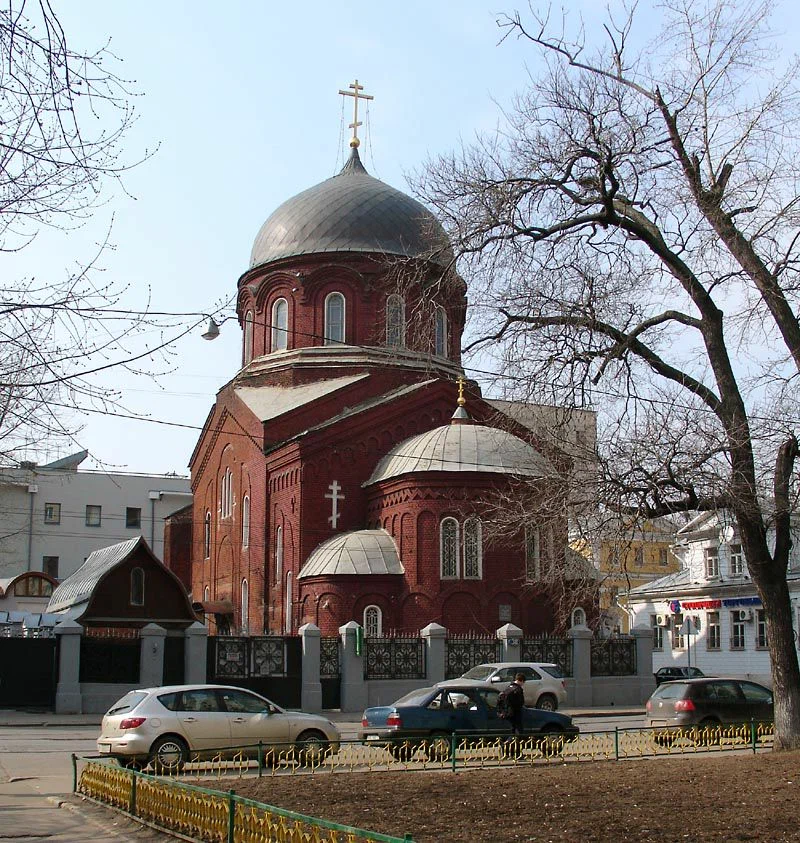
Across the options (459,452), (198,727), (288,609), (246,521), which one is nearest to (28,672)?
(288,609)

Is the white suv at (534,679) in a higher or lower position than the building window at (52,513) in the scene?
lower

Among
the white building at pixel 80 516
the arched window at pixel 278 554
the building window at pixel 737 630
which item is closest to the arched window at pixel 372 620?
the arched window at pixel 278 554

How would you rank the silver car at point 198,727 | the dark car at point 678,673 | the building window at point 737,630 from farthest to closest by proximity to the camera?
the building window at point 737,630, the dark car at point 678,673, the silver car at point 198,727

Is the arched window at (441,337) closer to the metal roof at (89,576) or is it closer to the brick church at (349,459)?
the brick church at (349,459)

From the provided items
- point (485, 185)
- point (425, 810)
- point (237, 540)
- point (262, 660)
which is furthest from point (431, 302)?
point (237, 540)

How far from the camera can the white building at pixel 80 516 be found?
60.2 metres

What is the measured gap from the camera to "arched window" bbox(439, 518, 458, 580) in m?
31.5

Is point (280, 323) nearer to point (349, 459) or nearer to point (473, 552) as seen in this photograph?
point (349, 459)

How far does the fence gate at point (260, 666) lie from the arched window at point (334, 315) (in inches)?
578

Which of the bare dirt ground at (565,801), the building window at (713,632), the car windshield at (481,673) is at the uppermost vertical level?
the building window at (713,632)

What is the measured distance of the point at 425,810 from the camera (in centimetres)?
997

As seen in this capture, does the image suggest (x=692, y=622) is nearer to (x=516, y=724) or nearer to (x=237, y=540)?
(x=237, y=540)

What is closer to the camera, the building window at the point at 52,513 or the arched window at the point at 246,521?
the arched window at the point at 246,521

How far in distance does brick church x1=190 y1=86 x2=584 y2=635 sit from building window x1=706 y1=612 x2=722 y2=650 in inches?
452
